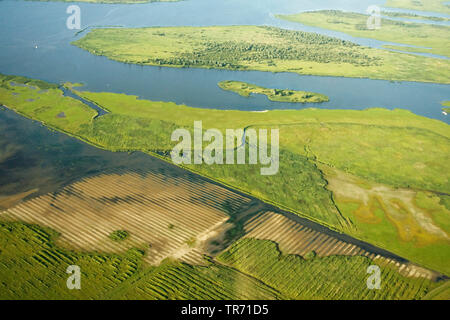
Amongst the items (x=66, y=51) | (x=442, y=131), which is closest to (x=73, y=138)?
(x=66, y=51)

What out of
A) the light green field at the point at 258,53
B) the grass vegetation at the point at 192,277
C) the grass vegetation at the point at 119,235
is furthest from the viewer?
the light green field at the point at 258,53

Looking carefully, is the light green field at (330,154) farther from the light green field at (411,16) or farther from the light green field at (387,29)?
the light green field at (411,16)

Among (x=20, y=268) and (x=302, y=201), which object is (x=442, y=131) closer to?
(x=302, y=201)

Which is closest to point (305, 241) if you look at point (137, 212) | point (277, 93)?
point (137, 212)

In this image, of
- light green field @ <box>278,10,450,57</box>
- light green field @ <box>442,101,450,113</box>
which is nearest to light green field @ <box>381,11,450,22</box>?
light green field @ <box>278,10,450,57</box>

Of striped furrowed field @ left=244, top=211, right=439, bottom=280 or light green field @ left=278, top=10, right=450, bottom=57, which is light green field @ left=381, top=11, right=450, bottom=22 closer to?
light green field @ left=278, top=10, right=450, bottom=57

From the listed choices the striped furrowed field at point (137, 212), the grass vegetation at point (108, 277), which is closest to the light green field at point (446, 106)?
the striped furrowed field at point (137, 212)
